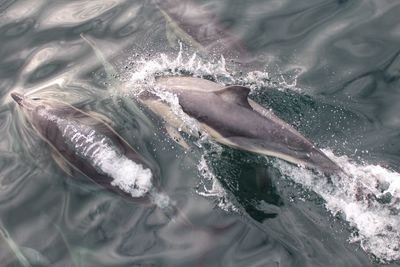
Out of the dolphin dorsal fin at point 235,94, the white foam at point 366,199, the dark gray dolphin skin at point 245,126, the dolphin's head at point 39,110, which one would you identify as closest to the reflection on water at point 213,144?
the white foam at point 366,199

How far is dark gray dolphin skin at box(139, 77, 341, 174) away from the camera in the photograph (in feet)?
24.0

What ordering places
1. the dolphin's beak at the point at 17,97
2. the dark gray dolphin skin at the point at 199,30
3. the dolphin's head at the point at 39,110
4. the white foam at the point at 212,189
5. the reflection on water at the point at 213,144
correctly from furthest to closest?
1. the dark gray dolphin skin at the point at 199,30
2. the dolphin's beak at the point at 17,97
3. the dolphin's head at the point at 39,110
4. the white foam at the point at 212,189
5. the reflection on water at the point at 213,144

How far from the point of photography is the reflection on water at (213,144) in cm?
695

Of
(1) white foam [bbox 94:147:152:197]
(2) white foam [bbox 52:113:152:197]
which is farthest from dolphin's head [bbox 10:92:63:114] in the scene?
(1) white foam [bbox 94:147:152:197]

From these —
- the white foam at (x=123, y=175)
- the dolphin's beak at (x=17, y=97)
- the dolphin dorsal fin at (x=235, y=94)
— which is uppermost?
the dolphin dorsal fin at (x=235, y=94)

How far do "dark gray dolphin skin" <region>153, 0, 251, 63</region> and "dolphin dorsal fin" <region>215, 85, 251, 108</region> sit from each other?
68.0 inches

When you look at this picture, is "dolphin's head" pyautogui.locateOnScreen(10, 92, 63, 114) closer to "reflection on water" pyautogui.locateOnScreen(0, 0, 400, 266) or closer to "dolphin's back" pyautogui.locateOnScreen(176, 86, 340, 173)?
"reflection on water" pyautogui.locateOnScreen(0, 0, 400, 266)

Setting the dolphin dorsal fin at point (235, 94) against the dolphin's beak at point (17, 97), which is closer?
the dolphin dorsal fin at point (235, 94)

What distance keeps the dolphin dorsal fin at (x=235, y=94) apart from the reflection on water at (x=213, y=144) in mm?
795

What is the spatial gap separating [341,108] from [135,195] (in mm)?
3391

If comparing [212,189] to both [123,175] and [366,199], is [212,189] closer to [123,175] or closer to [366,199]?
[123,175]

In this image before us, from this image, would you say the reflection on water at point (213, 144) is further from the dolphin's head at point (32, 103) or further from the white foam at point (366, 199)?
the dolphin's head at point (32, 103)

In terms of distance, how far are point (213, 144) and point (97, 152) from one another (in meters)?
1.70

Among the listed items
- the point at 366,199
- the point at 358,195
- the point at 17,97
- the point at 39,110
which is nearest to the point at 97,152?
the point at 39,110
